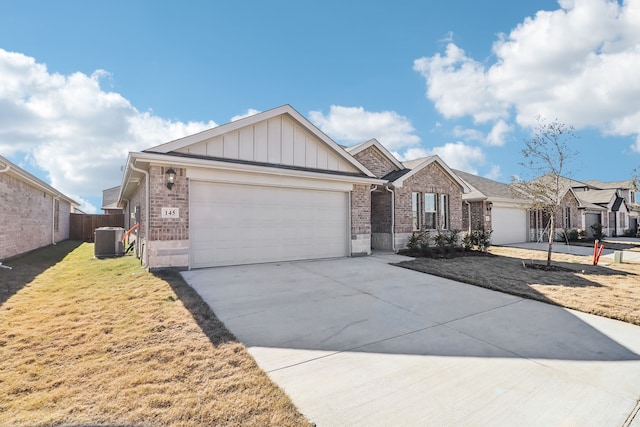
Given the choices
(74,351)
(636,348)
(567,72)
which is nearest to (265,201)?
(74,351)

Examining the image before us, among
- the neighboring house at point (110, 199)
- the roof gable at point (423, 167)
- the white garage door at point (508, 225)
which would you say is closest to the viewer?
the roof gable at point (423, 167)

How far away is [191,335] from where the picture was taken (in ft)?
13.5

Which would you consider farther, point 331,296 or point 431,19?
point 431,19

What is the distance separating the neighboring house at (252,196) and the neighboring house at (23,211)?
348 centimetres

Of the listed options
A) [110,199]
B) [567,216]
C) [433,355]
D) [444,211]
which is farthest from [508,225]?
[110,199]

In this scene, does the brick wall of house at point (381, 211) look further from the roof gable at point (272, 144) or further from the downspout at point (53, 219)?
the downspout at point (53, 219)

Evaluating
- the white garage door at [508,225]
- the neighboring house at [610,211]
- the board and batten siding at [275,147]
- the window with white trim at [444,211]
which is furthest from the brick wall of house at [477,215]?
the neighboring house at [610,211]

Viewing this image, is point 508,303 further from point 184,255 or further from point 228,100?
point 228,100

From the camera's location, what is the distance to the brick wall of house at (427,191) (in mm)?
13438

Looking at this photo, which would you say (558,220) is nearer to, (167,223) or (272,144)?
(272,144)

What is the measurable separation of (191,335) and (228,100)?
35.2ft

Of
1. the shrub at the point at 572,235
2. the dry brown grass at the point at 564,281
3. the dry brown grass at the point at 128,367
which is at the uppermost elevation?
the shrub at the point at 572,235

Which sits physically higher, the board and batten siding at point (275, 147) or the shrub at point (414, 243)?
the board and batten siding at point (275, 147)

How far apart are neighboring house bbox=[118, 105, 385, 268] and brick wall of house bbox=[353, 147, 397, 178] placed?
297cm
